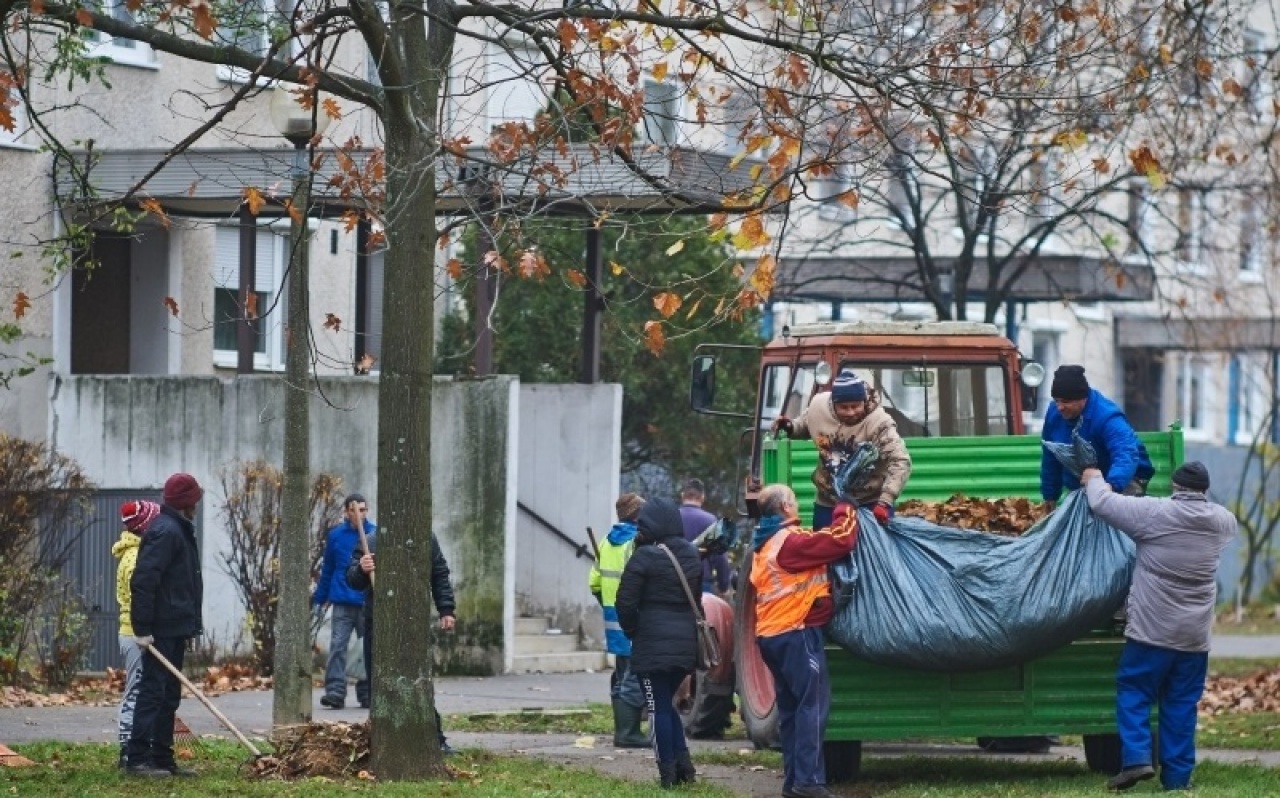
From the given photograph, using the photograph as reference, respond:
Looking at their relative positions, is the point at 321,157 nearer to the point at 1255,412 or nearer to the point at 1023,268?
the point at 1023,268

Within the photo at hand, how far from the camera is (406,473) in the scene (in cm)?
1222

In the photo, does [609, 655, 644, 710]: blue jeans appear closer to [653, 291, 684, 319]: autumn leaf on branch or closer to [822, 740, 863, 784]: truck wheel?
[822, 740, 863, 784]: truck wheel

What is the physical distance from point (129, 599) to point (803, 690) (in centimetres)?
383

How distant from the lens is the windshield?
16.0 m

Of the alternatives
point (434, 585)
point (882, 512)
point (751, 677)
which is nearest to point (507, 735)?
point (434, 585)

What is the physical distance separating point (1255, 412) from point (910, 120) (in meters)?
33.7

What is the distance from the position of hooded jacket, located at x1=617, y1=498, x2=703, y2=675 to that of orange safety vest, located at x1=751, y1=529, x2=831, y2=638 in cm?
73

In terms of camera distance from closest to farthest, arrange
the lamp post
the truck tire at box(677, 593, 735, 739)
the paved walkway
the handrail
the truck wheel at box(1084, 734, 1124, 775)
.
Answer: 1. the truck wheel at box(1084, 734, 1124, 775)
2. the paved walkway
3. the lamp post
4. the truck tire at box(677, 593, 735, 739)
5. the handrail

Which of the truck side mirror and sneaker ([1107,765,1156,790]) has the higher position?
the truck side mirror

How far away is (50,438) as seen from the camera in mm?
22234

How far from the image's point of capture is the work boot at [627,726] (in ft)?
49.1

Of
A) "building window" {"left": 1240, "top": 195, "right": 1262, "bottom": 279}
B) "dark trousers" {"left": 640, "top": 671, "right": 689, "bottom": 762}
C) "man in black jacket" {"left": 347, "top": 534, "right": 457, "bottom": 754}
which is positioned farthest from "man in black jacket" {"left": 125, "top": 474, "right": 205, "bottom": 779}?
"building window" {"left": 1240, "top": 195, "right": 1262, "bottom": 279}

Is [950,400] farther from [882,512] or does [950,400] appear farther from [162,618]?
[162,618]

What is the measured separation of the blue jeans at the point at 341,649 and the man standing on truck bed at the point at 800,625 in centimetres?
608
